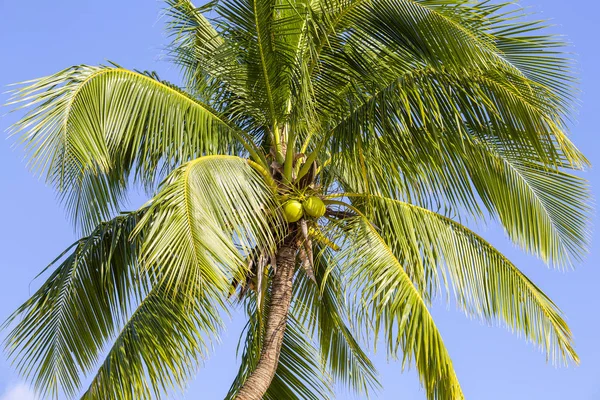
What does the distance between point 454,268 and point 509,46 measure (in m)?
2.09

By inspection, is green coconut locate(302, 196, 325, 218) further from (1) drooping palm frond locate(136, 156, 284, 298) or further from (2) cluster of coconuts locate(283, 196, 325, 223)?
(1) drooping palm frond locate(136, 156, 284, 298)

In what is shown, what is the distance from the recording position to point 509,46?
26.2 feet

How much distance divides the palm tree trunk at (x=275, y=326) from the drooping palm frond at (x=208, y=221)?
0.30 metres

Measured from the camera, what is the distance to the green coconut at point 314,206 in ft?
26.7

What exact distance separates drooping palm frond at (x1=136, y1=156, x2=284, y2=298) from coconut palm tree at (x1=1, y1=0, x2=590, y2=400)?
32mm

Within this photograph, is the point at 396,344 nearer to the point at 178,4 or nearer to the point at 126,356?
the point at 126,356

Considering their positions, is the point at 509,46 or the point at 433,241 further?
the point at 433,241

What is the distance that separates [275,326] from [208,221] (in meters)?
1.67

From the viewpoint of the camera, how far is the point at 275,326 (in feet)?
27.0

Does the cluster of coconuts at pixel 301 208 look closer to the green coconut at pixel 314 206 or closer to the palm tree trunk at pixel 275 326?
the green coconut at pixel 314 206

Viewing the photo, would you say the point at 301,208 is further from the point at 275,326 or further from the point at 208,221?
the point at 208,221

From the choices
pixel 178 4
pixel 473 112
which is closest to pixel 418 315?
pixel 473 112

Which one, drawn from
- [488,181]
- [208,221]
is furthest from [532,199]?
[208,221]

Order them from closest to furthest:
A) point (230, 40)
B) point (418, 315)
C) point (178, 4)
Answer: point (418, 315), point (230, 40), point (178, 4)
